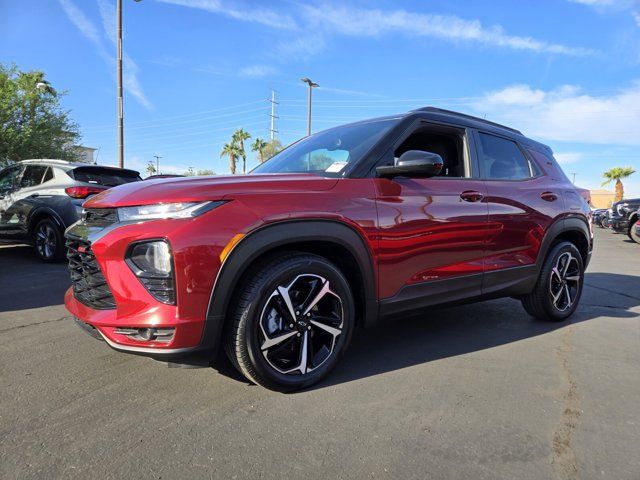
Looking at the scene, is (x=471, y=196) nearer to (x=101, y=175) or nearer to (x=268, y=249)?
(x=268, y=249)

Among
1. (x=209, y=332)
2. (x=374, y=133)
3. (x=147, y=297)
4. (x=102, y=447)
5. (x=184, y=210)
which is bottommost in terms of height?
(x=102, y=447)

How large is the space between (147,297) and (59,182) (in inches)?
219

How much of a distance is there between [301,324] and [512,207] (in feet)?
7.37

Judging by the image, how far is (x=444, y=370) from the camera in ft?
10.3

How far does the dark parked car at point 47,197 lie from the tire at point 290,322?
199 inches

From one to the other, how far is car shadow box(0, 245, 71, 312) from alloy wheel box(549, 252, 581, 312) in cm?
502

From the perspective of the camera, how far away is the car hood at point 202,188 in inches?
92.1

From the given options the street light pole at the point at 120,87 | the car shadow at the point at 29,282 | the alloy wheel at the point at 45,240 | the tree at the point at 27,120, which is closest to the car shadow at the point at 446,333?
the car shadow at the point at 29,282

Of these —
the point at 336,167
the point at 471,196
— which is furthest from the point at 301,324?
the point at 471,196

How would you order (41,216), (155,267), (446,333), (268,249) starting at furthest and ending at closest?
1. (41,216)
2. (446,333)
3. (268,249)
4. (155,267)

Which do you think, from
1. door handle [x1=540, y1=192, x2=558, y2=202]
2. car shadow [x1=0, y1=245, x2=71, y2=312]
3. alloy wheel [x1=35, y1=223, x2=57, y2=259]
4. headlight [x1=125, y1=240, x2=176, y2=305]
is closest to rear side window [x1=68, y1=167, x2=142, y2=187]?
alloy wheel [x1=35, y1=223, x2=57, y2=259]

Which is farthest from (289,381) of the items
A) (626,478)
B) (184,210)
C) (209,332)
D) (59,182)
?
(59,182)

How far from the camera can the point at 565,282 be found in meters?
4.46

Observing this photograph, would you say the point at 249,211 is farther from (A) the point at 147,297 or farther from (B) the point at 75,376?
(B) the point at 75,376
